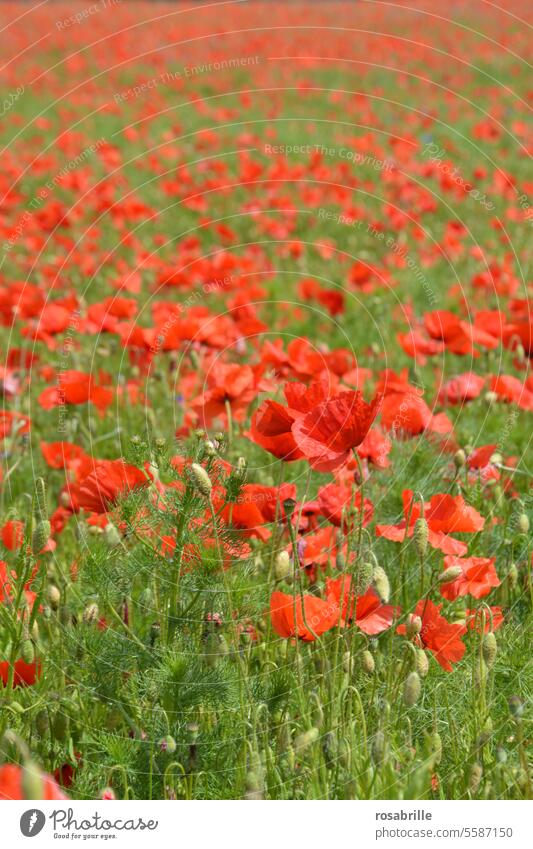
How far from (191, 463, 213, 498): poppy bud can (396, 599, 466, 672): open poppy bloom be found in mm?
447

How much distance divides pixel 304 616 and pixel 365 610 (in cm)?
17

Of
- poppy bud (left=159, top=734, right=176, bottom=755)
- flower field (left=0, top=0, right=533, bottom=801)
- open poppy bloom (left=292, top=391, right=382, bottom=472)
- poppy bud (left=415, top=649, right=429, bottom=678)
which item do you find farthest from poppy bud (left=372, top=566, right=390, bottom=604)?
poppy bud (left=159, top=734, right=176, bottom=755)

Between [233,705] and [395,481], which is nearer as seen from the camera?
[233,705]

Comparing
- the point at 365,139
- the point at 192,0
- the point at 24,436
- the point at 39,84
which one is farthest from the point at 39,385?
the point at 192,0

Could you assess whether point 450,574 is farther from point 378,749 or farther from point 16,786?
point 16,786

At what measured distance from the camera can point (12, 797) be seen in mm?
1670

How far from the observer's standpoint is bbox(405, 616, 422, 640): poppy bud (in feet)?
5.94

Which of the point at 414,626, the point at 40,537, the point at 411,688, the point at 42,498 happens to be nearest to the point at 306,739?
the point at 411,688

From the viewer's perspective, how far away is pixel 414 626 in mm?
1815

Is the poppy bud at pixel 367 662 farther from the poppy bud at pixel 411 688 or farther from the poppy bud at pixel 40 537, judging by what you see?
the poppy bud at pixel 40 537

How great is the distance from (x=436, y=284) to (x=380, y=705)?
13.3ft

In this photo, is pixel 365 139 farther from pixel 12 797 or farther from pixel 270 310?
pixel 12 797

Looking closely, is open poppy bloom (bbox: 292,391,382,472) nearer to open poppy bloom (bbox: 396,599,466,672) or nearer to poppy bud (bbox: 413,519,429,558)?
poppy bud (bbox: 413,519,429,558)

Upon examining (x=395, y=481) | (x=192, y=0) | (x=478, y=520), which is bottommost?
(x=478, y=520)
